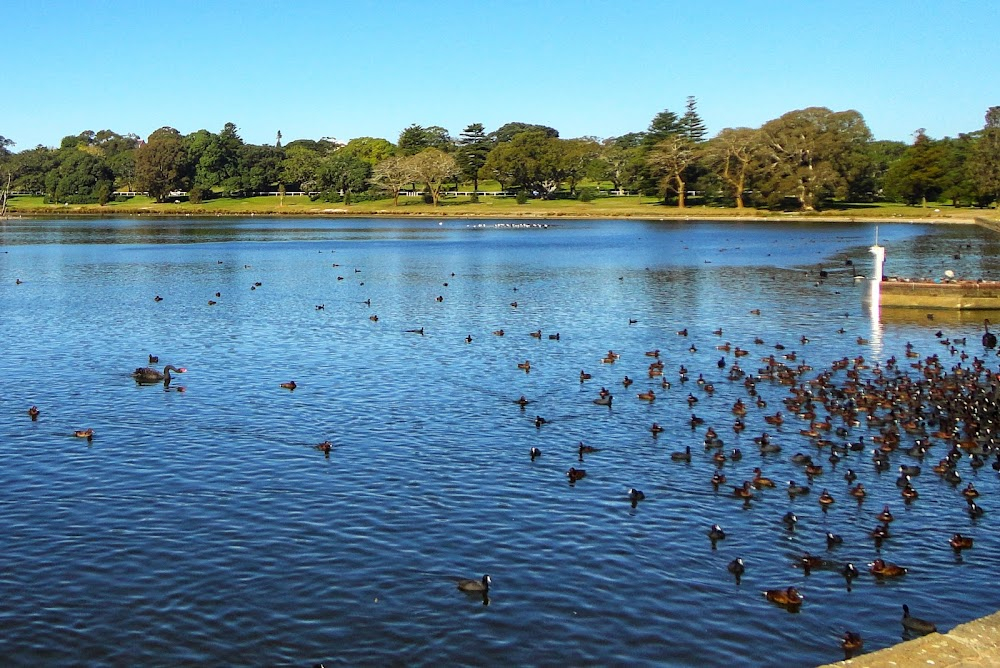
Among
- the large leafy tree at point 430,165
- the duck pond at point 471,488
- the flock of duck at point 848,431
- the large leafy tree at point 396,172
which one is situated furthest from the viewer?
the large leafy tree at point 396,172

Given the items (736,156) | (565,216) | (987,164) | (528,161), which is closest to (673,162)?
(736,156)

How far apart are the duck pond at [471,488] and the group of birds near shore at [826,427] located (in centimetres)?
12

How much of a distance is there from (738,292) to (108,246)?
235ft

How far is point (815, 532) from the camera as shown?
17656mm

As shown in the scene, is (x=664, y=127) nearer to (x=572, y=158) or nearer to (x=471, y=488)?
(x=572, y=158)

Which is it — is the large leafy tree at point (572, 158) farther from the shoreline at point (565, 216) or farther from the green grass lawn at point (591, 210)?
the shoreline at point (565, 216)

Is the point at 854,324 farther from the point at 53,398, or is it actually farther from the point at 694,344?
the point at 53,398

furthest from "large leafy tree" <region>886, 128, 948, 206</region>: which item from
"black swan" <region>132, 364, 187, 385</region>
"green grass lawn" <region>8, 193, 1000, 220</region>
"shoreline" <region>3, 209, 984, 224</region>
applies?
"black swan" <region>132, 364, 187, 385</region>

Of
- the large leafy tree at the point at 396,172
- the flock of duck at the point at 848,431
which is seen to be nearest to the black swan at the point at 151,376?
the flock of duck at the point at 848,431

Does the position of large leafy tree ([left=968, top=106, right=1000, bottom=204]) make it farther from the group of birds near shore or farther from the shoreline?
the group of birds near shore

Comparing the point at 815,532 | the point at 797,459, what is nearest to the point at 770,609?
the point at 815,532

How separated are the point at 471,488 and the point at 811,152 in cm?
13660

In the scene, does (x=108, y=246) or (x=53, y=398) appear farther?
(x=108, y=246)

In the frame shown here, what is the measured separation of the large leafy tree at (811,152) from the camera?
14712 cm
